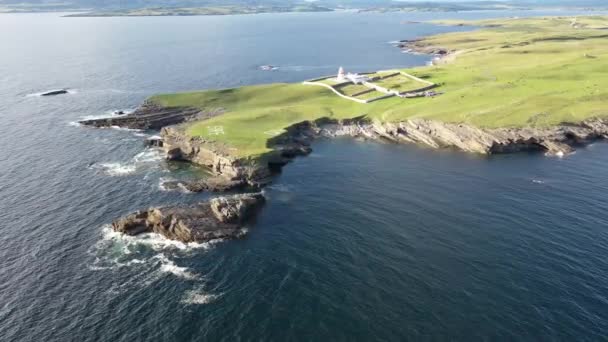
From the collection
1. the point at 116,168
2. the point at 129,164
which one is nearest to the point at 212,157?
the point at 129,164

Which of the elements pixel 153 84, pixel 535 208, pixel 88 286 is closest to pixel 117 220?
pixel 88 286

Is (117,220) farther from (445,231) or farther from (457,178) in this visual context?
(457,178)

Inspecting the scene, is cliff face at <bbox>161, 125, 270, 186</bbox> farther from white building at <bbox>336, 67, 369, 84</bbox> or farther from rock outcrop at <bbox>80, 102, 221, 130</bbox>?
white building at <bbox>336, 67, 369, 84</bbox>

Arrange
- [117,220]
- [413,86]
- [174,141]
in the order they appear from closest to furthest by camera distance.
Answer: [117,220] < [174,141] < [413,86]

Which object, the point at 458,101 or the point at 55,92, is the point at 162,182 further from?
the point at 55,92

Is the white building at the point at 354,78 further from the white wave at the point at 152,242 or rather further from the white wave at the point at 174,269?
the white wave at the point at 174,269

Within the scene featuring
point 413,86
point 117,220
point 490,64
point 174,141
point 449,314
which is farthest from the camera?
point 490,64
